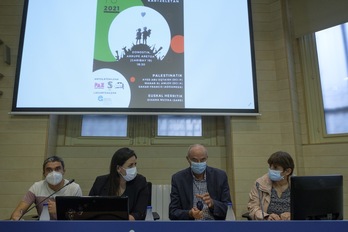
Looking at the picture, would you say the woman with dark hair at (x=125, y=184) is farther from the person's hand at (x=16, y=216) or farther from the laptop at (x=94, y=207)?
the laptop at (x=94, y=207)

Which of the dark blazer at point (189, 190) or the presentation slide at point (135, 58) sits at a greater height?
the presentation slide at point (135, 58)

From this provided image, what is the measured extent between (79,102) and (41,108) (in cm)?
38

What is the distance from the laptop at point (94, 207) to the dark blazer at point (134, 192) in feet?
2.26

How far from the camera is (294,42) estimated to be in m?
3.09

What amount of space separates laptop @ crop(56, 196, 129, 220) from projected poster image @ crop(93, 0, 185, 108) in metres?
1.58

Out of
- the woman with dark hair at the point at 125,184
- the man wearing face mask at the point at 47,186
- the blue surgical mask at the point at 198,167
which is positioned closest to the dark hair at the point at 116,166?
the woman with dark hair at the point at 125,184

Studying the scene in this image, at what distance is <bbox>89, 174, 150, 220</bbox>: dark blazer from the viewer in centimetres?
186

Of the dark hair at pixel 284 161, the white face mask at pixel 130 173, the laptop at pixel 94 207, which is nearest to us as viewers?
the laptop at pixel 94 207

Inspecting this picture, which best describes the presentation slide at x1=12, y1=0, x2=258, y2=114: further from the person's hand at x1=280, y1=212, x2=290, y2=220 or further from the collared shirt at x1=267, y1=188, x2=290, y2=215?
the person's hand at x1=280, y1=212, x2=290, y2=220

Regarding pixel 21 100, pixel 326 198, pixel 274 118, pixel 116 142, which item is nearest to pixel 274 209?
pixel 326 198

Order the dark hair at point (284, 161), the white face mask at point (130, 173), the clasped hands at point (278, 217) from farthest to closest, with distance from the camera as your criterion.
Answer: the white face mask at point (130, 173), the dark hair at point (284, 161), the clasped hands at point (278, 217)

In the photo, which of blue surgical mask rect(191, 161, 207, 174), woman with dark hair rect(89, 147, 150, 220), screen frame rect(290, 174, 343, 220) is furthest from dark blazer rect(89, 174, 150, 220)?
screen frame rect(290, 174, 343, 220)

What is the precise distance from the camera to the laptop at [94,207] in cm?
117

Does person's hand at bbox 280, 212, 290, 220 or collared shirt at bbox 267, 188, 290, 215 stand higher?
collared shirt at bbox 267, 188, 290, 215
